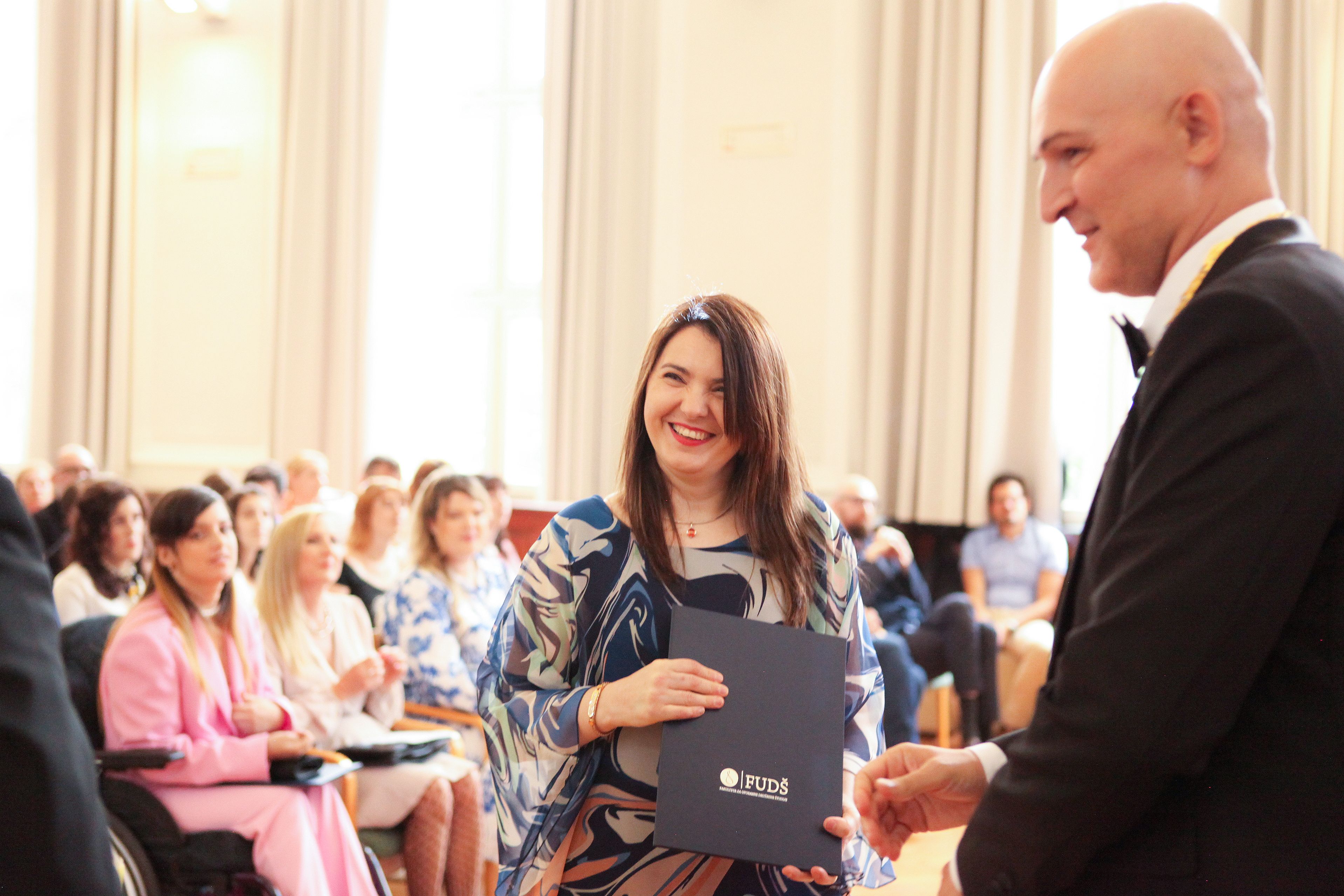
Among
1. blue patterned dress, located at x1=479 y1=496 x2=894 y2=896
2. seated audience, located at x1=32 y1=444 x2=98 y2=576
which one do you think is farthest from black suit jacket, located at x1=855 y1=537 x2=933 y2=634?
blue patterned dress, located at x1=479 y1=496 x2=894 y2=896

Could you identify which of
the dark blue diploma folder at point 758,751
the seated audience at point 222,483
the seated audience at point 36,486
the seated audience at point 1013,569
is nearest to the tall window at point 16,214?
the seated audience at point 36,486

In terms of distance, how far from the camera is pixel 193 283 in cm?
948

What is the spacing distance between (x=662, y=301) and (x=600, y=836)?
6500mm

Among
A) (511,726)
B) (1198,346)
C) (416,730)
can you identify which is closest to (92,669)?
(416,730)

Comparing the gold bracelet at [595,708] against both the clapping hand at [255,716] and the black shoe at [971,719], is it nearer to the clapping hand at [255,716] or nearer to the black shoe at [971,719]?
the clapping hand at [255,716]

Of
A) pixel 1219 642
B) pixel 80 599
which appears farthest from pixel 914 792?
pixel 80 599

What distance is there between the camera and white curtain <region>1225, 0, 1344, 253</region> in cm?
683

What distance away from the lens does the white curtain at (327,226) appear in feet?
29.3

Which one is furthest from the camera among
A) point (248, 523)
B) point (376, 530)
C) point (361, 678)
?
point (376, 530)

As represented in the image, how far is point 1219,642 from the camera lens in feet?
3.32

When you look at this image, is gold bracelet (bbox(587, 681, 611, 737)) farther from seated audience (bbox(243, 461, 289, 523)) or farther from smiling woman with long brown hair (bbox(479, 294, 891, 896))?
seated audience (bbox(243, 461, 289, 523))

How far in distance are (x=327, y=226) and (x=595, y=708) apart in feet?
26.7

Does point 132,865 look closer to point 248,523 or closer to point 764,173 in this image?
point 248,523

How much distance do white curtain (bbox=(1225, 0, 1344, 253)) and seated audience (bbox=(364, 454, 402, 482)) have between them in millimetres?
5936
